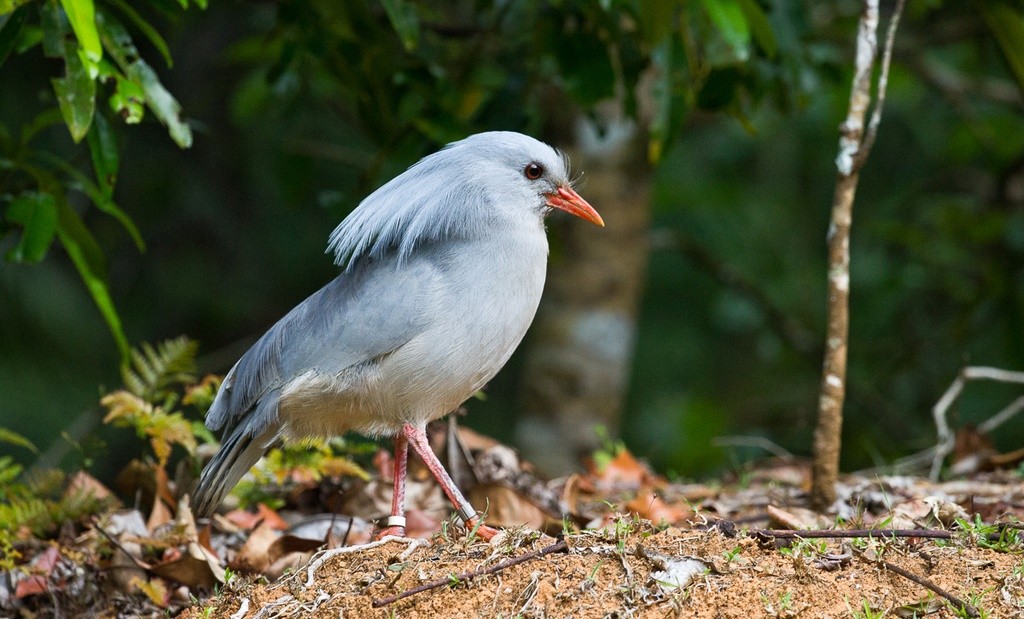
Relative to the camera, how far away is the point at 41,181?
425 centimetres

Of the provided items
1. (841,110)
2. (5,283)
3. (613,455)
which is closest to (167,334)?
(5,283)

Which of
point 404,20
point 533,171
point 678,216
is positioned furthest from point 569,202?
point 678,216

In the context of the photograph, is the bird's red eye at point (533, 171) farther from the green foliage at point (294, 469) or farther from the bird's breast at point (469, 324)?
Result: the green foliage at point (294, 469)

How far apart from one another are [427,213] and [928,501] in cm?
195

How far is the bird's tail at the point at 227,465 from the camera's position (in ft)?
13.1

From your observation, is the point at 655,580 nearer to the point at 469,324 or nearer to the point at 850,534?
the point at 850,534

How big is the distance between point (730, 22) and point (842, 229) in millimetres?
870

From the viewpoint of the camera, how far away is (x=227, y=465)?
4004mm

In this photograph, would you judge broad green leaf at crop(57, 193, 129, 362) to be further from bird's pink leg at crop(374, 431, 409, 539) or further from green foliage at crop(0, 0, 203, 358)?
bird's pink leg at crop(374, 431, 409, 539)

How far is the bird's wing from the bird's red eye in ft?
1.79

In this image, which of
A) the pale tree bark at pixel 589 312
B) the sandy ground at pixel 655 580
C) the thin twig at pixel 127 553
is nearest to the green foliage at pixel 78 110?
the thin twig at pixel 127 553

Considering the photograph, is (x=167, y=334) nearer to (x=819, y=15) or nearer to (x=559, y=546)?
(x=819, y=15)

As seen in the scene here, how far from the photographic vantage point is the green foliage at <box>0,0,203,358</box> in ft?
11.8

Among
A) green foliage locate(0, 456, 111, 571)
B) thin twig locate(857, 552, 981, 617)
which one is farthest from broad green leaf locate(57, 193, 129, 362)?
thin twig locate(857, 552, 981, 617)
